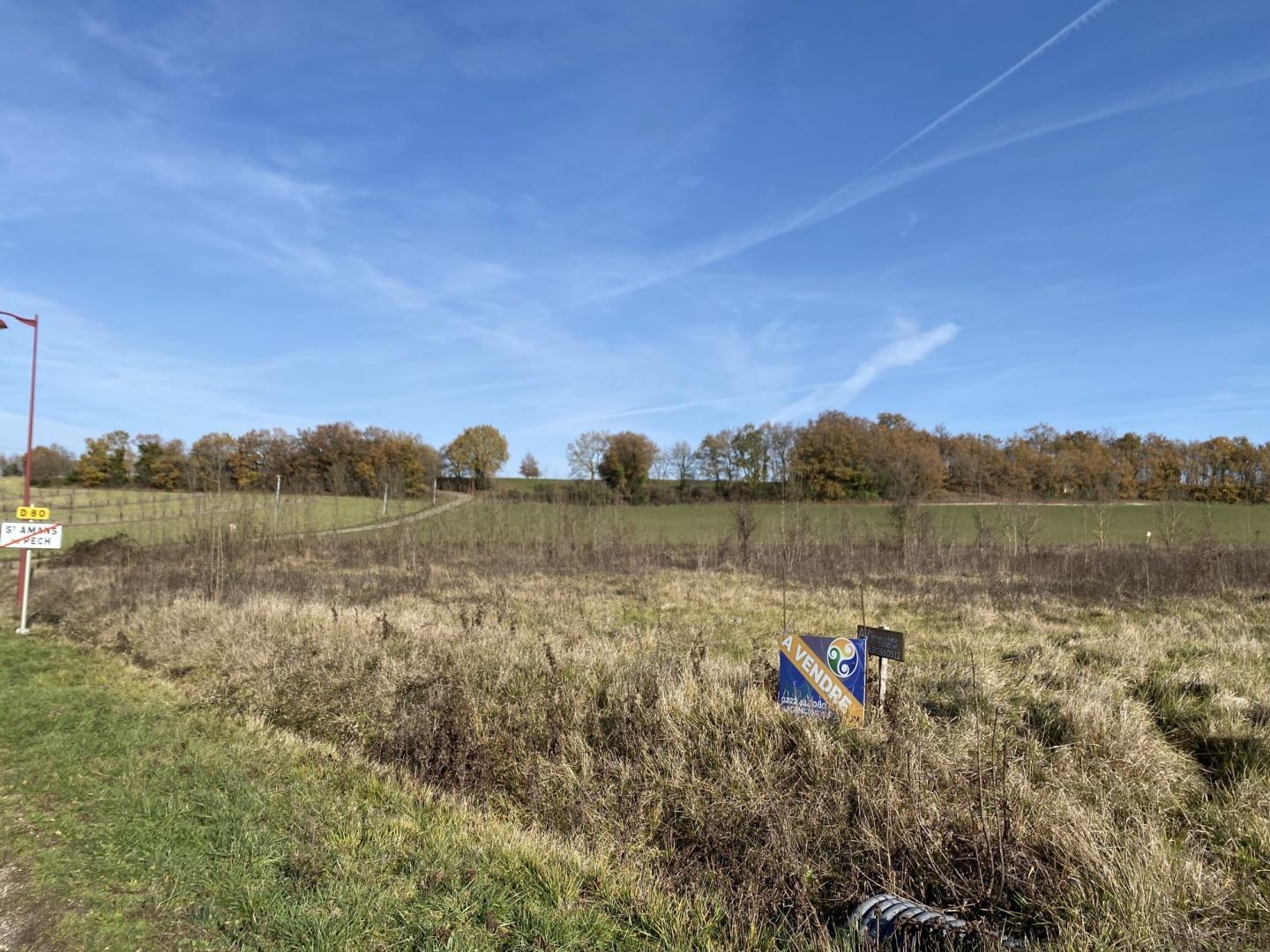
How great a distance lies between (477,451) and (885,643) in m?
84.5

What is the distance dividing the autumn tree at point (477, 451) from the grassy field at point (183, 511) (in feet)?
105

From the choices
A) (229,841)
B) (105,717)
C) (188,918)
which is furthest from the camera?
(105,717)

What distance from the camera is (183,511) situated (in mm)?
26891

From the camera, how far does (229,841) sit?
15.2 feet

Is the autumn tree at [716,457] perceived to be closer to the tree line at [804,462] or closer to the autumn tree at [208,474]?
the tree line at [804,462]

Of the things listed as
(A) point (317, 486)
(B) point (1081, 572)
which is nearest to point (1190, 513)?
(B) point (1081, 572)

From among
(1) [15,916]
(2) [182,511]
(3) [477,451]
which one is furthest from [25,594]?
(3) [477,451]

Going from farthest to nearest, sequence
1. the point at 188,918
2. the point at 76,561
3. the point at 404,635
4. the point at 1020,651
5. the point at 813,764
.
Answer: the point at 76,561 < the point at 404,635 < the point at 1020,651 < the point at 813,764 < the point at 188,918

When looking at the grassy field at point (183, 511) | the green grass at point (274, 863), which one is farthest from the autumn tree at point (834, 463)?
the green grass at point (274, 863)

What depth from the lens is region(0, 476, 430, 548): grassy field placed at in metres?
22.5

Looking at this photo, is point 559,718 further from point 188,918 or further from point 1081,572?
point 1081,572

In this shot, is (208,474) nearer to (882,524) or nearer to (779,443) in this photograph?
(882,524)

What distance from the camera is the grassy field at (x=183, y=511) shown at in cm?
2253

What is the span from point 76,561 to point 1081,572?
35346 millimetres
